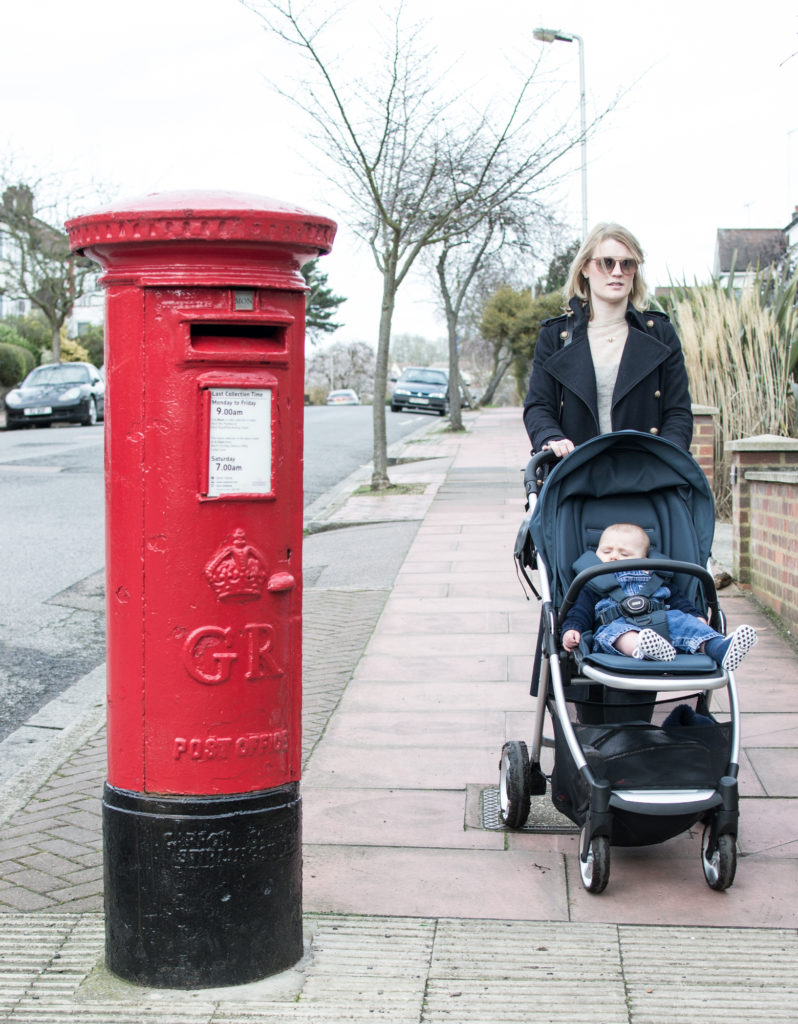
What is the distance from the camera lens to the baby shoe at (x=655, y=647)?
3600 mm

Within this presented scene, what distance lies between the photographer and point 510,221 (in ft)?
66.6

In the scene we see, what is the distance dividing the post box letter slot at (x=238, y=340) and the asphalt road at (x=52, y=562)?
326cm

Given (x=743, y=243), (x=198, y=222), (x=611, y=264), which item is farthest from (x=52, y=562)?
(x=743, y=243)

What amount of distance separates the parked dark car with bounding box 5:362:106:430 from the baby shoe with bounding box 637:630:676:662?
23.4m

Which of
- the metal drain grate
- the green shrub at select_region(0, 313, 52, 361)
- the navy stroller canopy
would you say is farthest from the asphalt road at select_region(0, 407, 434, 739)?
the green shrub at select_region(0, 313, 52, 361)

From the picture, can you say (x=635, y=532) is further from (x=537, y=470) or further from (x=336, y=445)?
(x=336, y=445)

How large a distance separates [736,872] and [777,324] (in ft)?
26.5

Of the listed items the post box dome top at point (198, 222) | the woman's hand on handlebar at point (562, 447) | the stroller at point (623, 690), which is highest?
the post box dome top at point (198, 222)

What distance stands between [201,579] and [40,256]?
36.3 metres

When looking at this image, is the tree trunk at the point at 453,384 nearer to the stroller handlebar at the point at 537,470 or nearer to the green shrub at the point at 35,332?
the green shrub at the point at 35,332

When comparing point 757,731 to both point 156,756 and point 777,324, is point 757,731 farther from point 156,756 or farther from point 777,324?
point 777,324

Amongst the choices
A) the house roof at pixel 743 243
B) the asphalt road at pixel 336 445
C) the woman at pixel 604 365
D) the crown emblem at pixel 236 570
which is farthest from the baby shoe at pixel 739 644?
the house roof at pixel 743 243

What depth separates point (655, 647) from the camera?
3602mm

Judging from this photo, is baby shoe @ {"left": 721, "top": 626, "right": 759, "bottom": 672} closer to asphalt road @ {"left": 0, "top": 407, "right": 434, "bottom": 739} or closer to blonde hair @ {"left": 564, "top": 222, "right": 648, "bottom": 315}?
blonde hair @ {"left": 564, "top": 222, "right": 648, "bottom": 315}
